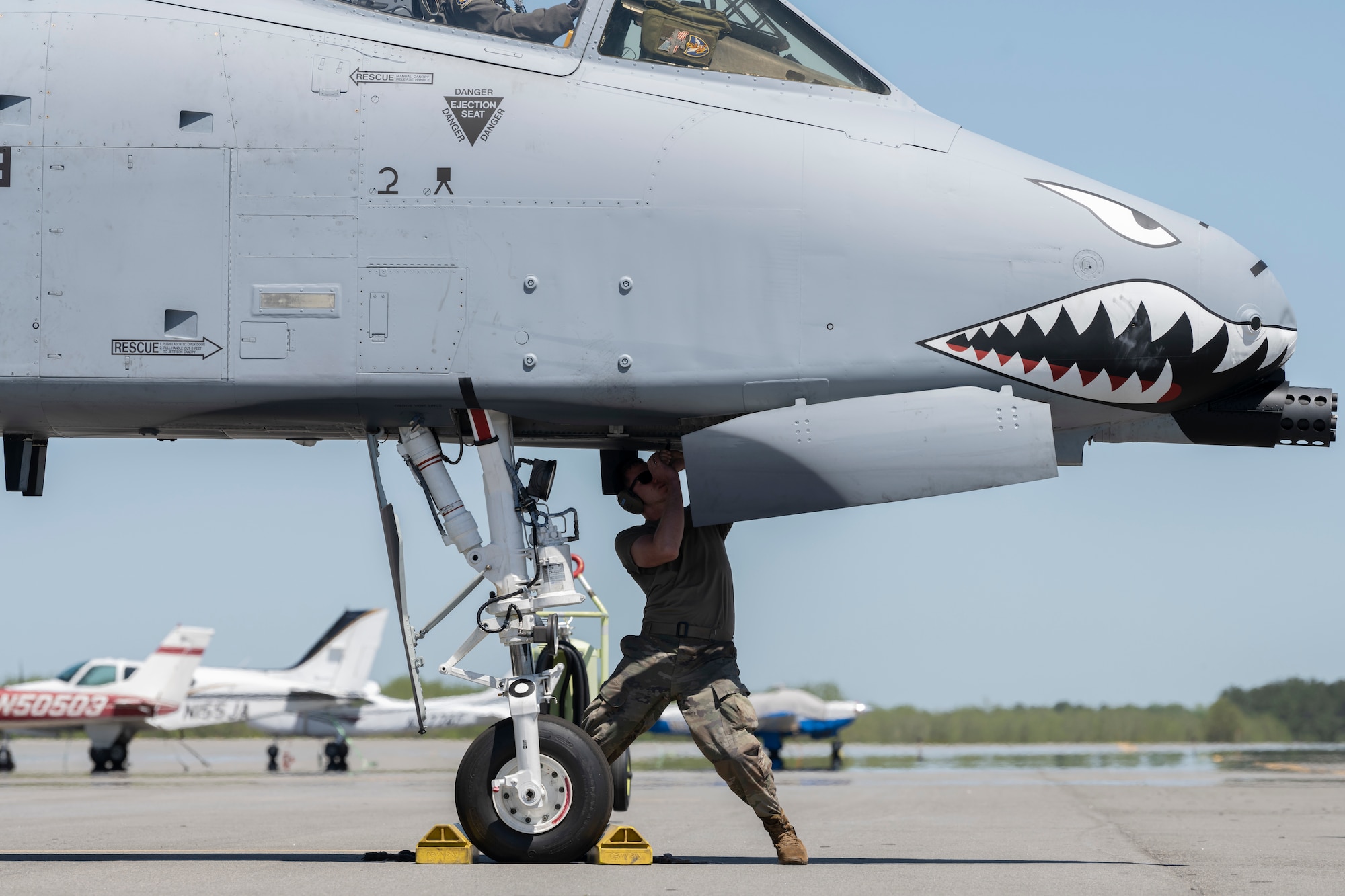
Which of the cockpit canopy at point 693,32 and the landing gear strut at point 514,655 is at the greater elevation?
the cockpit canopy at point 693,32

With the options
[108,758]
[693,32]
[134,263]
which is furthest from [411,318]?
[108,758]

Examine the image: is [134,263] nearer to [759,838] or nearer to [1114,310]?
[1114,310]

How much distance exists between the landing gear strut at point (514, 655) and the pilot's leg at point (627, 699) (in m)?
0.36

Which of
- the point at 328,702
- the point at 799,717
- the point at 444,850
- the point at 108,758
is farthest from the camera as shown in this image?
→ the point at 799,717

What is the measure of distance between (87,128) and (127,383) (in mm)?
1260

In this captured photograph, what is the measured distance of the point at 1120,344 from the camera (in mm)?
6426

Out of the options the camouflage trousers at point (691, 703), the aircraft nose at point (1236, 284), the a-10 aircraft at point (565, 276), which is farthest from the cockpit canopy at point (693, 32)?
the camouflage trousers at point (691, 703)

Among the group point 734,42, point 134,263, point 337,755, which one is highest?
point 734,42

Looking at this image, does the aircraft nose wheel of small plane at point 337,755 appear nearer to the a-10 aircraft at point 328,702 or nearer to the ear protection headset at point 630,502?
the a-10 aircraft at point 328,702

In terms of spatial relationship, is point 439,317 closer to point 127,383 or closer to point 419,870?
point 127,383

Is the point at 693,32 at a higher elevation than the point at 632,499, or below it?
higher

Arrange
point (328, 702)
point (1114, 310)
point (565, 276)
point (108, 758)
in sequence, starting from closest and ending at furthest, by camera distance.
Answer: point (1114, 310), point (565, 276), point (108, 758), point (328, 702)

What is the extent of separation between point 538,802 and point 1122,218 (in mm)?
4003

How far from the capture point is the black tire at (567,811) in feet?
21.1
